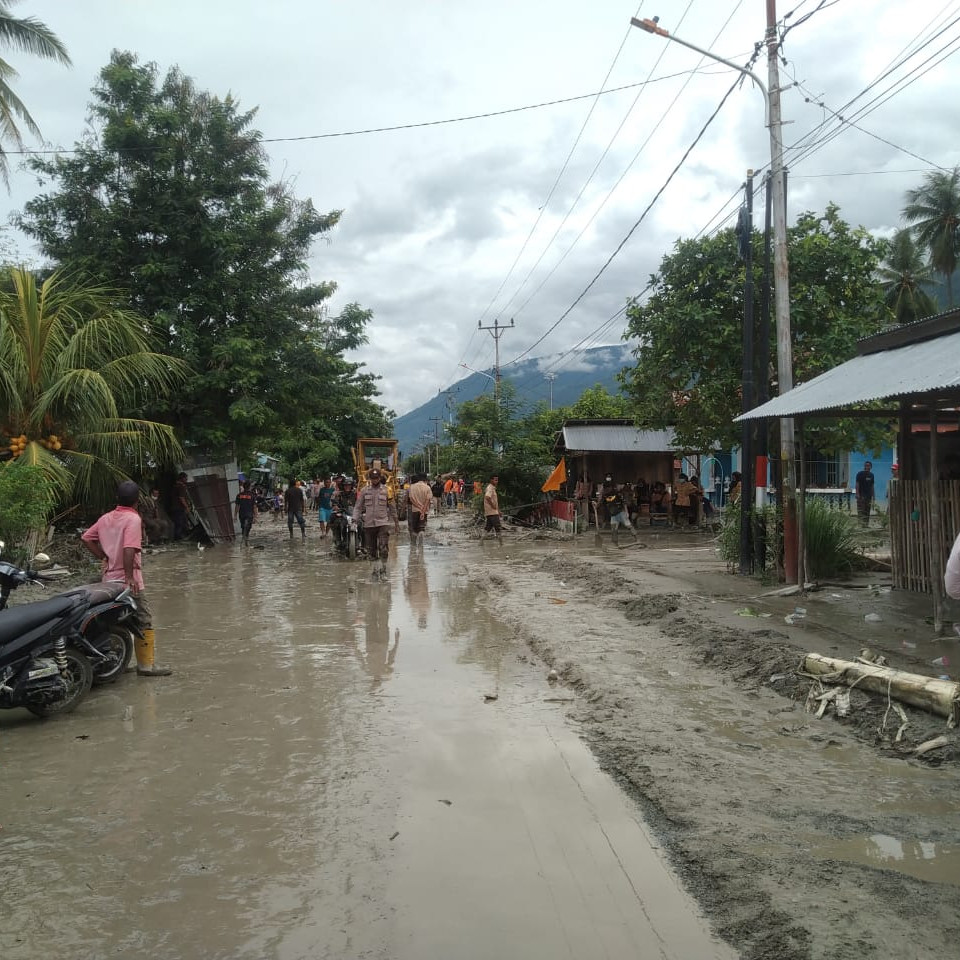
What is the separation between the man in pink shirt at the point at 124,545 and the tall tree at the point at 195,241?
13.9m

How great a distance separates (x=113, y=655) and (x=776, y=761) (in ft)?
17.5

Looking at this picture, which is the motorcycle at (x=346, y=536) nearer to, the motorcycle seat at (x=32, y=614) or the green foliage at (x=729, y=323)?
the green foliage at (x=729, y=323)

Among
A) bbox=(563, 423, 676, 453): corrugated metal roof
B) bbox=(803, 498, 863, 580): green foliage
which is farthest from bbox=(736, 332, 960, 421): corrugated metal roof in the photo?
bbox=(563, 423, 676, 453): corrugated metal roof

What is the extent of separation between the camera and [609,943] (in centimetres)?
320

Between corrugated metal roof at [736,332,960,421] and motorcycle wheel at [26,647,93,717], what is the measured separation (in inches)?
272

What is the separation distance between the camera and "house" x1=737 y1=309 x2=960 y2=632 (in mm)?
8312

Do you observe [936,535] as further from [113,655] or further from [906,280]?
[906,280]

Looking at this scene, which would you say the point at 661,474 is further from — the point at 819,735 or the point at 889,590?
the point at 819,735

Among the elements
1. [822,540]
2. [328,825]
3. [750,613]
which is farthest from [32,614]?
[822,540]

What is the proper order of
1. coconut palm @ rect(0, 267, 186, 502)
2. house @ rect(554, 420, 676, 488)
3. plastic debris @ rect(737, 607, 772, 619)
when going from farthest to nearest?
house @ rect(554, 420, 676, 488) → coconut palm @ rect(0, 267, 186, 502) → plastic debris @ rect(737, 607, 772, 619)

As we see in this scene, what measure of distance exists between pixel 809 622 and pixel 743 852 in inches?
236

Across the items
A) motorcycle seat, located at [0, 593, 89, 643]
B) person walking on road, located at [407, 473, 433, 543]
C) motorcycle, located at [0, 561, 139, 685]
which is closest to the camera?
motorcycle seat, located at [0, 593, 89, 643]

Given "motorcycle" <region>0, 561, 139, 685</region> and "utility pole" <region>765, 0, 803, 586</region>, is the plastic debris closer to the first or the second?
"utility pole" <region>765, 0, 803, 586</region>

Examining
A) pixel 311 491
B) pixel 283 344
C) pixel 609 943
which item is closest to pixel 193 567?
pixel 283 344
